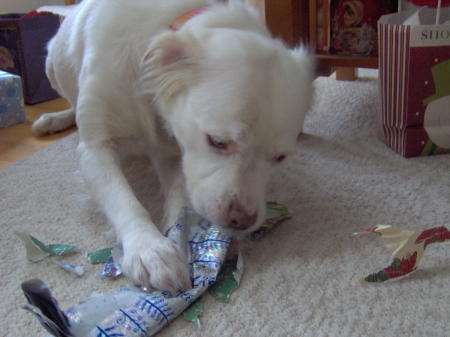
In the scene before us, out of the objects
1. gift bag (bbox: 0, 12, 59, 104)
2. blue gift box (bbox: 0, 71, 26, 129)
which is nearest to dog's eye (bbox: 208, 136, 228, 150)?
blue gift box (bbox: 0, 71, 26, 129)

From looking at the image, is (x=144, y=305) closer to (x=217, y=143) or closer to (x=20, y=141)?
(x=217, y=143)

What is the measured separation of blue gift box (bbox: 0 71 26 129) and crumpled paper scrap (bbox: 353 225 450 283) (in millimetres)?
1642

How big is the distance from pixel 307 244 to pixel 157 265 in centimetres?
36

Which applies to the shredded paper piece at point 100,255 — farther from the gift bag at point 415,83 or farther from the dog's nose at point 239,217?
the gift bag at point 415,83

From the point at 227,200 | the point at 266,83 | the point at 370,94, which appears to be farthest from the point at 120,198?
the point at 370,94

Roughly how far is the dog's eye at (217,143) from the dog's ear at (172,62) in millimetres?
147

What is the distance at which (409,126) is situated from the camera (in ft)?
4.61

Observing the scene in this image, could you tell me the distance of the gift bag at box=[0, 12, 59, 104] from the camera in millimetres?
2102

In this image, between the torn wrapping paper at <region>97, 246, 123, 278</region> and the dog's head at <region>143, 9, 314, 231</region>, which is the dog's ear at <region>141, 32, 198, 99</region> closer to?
the dog's head at <region>143, 9, 314, 231</region>

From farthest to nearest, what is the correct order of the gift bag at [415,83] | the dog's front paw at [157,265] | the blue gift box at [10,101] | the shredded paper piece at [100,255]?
the blue gift box at [10,101] < the gift bag at [415,83] < the shredded paper piece at [100,255] < the dog's front paw at [157,265]

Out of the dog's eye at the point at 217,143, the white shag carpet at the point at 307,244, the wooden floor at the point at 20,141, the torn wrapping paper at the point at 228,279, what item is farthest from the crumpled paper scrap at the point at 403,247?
the wooden floor at the point at 20,141

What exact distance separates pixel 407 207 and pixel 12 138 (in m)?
1.51

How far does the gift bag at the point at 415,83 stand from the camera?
1289 millimetres

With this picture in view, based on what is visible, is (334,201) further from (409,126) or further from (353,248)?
(409,126)
